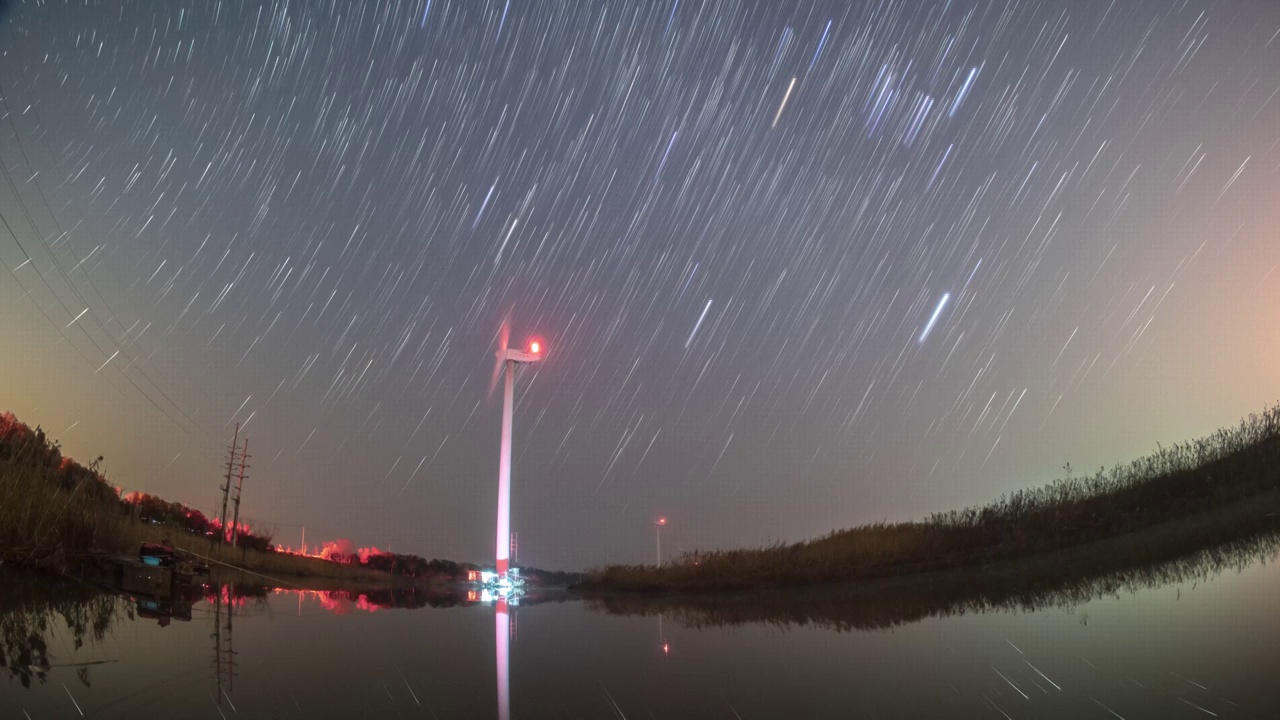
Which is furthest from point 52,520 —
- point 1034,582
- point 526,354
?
point 526,354

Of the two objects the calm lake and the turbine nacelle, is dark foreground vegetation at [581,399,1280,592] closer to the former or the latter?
the calm lake

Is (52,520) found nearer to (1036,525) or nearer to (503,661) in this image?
(503,661)

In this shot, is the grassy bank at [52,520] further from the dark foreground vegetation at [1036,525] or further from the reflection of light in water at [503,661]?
the dark foreground vegetation at [1036,525]

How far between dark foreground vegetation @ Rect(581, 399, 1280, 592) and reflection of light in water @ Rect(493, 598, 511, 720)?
4.58 meters

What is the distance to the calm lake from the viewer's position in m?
3.58

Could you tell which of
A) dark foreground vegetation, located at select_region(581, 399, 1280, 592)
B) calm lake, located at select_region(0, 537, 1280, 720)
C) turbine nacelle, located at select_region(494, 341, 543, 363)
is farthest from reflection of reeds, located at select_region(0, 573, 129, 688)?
turbine nacelle, located at select_region(494, 341, 543, 363)

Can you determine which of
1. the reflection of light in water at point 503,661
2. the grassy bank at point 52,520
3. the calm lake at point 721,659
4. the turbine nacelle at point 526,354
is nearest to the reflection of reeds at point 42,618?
the calm lake at point 721,659

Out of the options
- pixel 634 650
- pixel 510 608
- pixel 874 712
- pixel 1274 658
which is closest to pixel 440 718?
pixel 874 712

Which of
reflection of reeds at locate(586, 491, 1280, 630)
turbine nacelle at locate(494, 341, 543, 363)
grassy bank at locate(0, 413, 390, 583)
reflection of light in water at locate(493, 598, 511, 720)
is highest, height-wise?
turbine nacelle at locate(494, 341, 543, 363)

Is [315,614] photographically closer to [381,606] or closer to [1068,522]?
[381,606]

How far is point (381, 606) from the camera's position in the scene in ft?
35.1

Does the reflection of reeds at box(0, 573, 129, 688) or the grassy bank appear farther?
the grassy bank

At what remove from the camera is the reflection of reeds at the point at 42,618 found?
13.5 ft

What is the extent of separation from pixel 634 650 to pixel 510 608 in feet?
17.8
